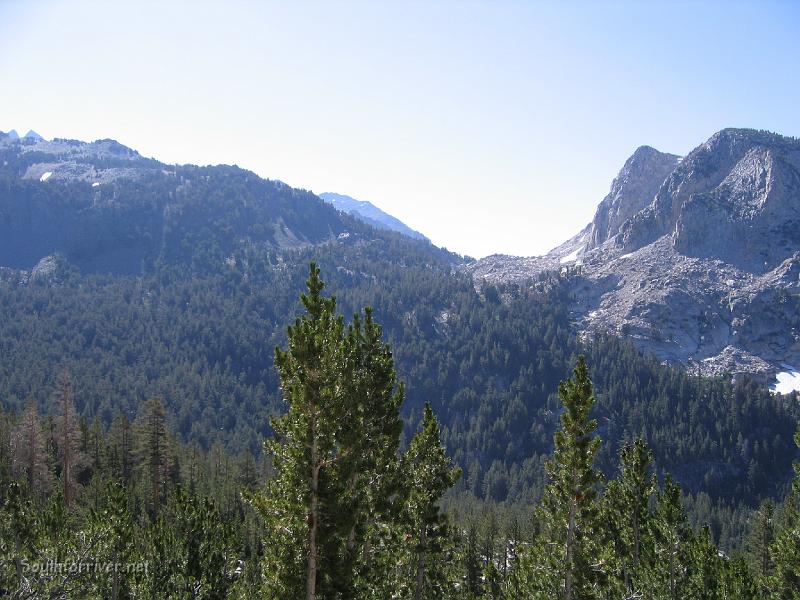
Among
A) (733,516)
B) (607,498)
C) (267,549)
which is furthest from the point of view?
(733,516)

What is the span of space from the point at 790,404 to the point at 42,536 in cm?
21455

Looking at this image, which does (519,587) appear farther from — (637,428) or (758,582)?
(637,428)

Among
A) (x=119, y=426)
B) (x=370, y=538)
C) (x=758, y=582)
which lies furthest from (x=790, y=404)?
(x=370, y=538)

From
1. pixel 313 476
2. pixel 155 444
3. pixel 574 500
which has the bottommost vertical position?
pixel 155 444

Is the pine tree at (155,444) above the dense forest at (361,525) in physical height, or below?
below

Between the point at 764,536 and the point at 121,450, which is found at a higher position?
the point at 764,536

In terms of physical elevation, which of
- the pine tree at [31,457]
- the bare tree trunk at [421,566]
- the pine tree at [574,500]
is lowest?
the pine tree at [31,457]

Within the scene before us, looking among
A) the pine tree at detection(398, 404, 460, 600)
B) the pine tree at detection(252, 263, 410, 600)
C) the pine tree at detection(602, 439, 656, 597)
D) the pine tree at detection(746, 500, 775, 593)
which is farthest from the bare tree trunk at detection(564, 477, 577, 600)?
the pine tree at detection(746, 500, 775, 593)

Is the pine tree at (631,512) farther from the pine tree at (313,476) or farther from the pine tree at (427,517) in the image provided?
the pine tree at (313,476)

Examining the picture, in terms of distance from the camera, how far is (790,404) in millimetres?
188875

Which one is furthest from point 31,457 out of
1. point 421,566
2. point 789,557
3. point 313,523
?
point 789,557

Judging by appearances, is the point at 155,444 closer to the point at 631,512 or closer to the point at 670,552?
the point at 631,512

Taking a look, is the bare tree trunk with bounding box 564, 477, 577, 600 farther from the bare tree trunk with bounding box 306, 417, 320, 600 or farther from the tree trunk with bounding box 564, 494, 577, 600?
the bare tree trunk with bounding box 306, 417, 320, 600

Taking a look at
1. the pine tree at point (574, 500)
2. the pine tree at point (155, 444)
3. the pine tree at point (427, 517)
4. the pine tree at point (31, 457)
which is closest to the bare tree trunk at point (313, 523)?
the pine tree at point (427, 517)
